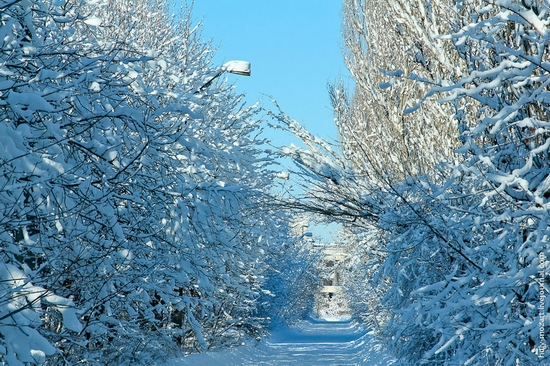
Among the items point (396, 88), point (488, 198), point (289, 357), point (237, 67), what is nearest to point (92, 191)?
point (488, 198)

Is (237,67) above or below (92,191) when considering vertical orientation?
above

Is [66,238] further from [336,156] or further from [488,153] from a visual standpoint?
[336,156]

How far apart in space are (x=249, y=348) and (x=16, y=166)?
16951mm

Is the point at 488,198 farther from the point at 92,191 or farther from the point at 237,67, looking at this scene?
the point at 237,67

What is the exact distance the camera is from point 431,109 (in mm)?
6984

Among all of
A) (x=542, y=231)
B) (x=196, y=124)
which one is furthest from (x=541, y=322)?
(x=196, y=124)

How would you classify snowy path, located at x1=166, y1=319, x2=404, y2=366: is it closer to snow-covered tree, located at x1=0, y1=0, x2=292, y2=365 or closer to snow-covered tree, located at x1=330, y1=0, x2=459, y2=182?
snow-covered tree, located at x1=0, y1=0, x2=292, y2=365

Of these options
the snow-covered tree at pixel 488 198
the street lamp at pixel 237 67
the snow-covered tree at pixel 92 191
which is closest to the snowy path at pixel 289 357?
the snow-covered tree at pixel 92 191

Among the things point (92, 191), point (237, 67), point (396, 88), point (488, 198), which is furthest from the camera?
point (237, 67)

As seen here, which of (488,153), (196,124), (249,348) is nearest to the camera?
(488,153)

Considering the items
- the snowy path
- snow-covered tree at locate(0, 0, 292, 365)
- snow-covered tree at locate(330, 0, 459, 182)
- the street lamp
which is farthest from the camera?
the snowy path

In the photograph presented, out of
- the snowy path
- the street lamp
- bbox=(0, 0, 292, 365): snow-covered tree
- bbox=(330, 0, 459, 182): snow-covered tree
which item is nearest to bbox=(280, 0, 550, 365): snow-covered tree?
bbox=(330, 0, 459, 182): snow-covered tree

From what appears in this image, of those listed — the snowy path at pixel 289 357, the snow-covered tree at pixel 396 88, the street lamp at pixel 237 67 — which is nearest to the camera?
the snow-covered tree at pixel 396 88

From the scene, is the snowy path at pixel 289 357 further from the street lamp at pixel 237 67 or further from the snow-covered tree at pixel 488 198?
the snow-covered tree at pixel 488 198
